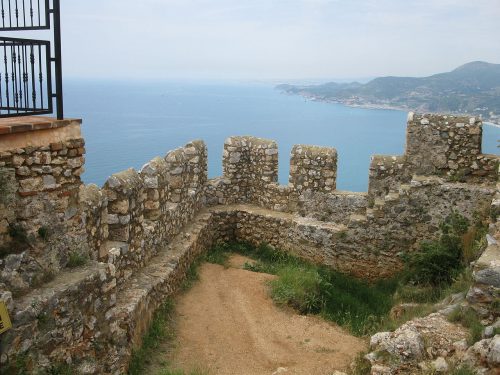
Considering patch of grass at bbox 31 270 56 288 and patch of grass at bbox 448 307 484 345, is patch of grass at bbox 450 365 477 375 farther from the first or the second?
patch of grass at bbox 31 270 56 288

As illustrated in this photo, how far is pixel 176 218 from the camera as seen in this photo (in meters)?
9.77

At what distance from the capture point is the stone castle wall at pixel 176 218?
15.3 ft

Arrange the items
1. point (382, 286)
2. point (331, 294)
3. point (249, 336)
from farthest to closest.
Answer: point (382, 286) < point (331, 294) < point (249, 336)

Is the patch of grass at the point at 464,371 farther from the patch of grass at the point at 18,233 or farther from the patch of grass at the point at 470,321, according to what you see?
the patch of grass at the point at 18,233

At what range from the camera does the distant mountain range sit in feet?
75.2

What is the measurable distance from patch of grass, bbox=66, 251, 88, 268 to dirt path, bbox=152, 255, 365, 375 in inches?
90.6

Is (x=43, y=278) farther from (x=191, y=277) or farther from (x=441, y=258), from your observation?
(x=441, y=258)

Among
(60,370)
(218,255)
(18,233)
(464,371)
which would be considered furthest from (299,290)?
(18,233)

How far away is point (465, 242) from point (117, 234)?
17.9 ft

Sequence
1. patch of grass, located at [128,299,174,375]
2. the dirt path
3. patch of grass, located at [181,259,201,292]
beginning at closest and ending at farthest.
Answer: patch of grass, located at [128,299,174,375]
the dirt path
patch of grass, located at [181,259,201,292]

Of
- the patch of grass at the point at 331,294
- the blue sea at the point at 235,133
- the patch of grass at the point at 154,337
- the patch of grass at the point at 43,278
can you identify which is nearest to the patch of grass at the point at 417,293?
the patch of grass at the point at 331,294

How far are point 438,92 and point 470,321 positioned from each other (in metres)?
27.6

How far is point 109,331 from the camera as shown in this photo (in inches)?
215

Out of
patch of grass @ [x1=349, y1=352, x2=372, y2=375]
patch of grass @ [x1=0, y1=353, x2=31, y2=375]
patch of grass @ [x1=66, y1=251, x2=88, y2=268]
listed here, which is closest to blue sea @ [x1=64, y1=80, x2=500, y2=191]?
patch of grass @ [x1=349, y1=352, x2=372, y2=375]
